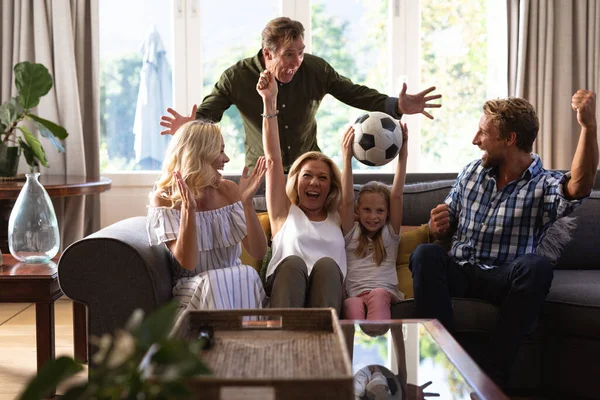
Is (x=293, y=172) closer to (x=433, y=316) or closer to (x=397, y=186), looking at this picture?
(x=397, y=186)

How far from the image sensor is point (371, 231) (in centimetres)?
279

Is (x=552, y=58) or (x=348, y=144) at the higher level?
(x=552, y=58)

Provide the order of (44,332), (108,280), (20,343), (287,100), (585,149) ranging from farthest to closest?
(20,343), (287,100), (44,332), (585,149), (108,280)

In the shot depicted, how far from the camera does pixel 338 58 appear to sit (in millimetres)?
4449

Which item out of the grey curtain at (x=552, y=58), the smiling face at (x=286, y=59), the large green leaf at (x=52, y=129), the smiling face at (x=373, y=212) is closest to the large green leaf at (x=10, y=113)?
the large green leaf at (x=52, y=129)

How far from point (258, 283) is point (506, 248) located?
87 cm

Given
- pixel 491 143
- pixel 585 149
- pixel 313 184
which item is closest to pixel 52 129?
pixel 313 184

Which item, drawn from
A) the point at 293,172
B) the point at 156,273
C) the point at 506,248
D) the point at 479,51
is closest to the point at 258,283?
the point at 156,273

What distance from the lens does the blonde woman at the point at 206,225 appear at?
7.68 ft

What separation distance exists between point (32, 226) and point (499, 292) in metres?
1.59

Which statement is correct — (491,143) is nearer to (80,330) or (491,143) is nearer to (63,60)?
(80,330)

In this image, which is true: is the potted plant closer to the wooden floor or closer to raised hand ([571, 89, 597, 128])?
the wooden floor

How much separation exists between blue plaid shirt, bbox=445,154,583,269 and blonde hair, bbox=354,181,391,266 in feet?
0.86

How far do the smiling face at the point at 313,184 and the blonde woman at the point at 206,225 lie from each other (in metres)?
0.25
